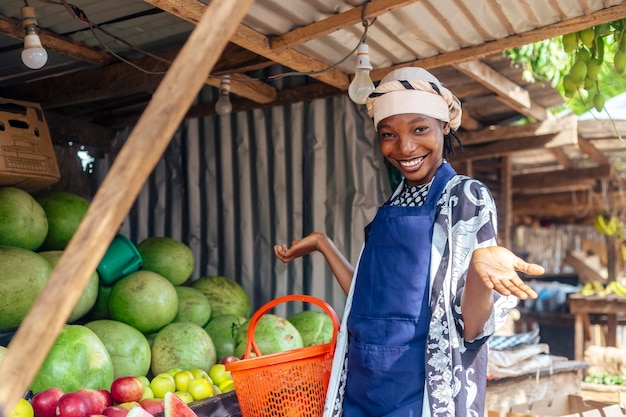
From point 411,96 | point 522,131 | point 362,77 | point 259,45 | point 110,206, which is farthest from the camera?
point 522,131

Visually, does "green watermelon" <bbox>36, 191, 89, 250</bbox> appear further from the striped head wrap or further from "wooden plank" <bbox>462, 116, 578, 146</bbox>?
"wooden plank" <bbox>462, 116, 578, 146</bbox>

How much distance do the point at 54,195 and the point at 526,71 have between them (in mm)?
3421

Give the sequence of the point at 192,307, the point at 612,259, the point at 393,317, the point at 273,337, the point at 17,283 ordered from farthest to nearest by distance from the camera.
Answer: the point at 612,259
the point at 192,307
the point at 273,337
the point at 17,283
the point at 393,317

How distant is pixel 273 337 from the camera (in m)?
3.86

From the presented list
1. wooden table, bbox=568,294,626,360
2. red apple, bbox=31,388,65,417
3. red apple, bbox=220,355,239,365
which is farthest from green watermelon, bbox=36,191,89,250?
wooden table, bbox=568,294,626,360

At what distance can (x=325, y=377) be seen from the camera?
2564 mm

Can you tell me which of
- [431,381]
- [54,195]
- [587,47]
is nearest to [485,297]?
[431,381]

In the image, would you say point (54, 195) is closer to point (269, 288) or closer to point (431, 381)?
point (269, 288)

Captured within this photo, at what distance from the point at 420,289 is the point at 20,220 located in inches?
99.9

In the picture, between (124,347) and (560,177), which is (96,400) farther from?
(560,177)

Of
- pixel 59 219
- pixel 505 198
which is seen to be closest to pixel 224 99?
pixel 59 219

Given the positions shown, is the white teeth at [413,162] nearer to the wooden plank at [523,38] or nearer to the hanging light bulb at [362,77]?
the hanging light bulb at [362,77]

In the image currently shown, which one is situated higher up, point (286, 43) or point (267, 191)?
point (286, 43)

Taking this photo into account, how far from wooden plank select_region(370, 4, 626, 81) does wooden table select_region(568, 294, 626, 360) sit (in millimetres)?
5533
